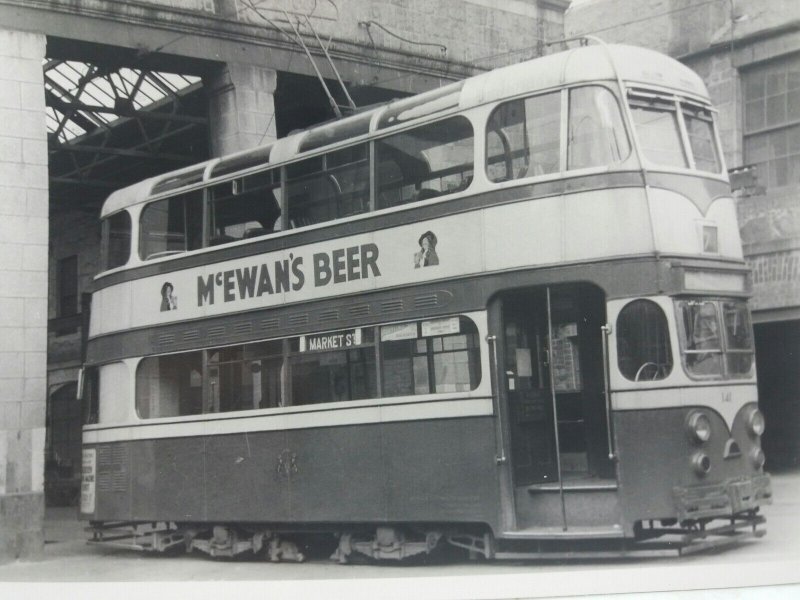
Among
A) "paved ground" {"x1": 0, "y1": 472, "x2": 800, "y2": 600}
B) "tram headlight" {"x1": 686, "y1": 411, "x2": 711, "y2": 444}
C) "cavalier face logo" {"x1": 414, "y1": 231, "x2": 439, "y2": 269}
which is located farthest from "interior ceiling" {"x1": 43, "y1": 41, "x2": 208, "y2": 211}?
"tram headlight" {"x1": 686, "y1": 411, "x2": 711, "y2": 444}

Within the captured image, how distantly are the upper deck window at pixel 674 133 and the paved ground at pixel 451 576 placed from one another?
294cm

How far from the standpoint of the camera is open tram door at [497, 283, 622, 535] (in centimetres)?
853

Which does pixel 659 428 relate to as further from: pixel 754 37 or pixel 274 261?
pixel 754 37

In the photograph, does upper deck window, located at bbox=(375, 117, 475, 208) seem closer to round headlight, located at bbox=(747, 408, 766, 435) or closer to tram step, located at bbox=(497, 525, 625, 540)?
tram step, located at bbox=(497, 525, 625, 540)

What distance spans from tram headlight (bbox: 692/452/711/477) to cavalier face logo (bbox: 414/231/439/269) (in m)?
2.69

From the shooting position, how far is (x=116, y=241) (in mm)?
12094

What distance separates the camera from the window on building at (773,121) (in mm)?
11742

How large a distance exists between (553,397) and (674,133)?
2419 millimetres

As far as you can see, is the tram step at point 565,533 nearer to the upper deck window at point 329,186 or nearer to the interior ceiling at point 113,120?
the upper deck window at point 329,186

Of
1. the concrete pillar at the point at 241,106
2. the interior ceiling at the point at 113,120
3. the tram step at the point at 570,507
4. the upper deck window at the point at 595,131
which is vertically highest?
the interior ceiling at the point at 113,120

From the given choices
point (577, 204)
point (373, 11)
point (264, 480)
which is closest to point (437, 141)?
point (577, 204)

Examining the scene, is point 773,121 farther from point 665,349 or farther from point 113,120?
point 113,120

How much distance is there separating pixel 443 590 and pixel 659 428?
82.7 inches

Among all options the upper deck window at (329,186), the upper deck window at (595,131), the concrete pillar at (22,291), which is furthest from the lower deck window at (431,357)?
the concrete pillar at (22,291)
